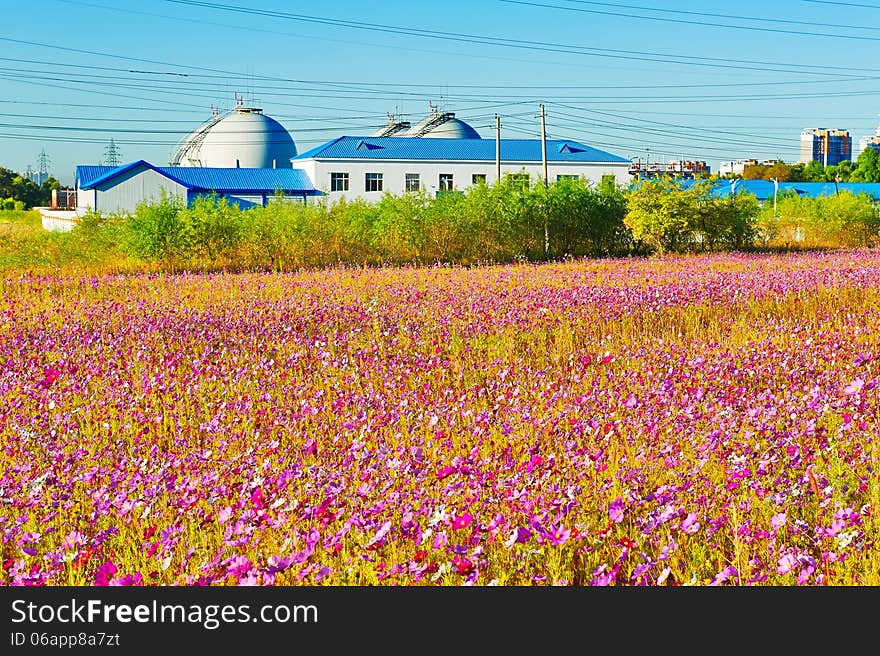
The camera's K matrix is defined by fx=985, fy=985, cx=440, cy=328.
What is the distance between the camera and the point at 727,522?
4.02 m

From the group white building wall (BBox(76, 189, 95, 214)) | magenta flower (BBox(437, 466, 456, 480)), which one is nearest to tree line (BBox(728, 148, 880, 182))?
white building wall (BBox(76, 189, 95, 214))

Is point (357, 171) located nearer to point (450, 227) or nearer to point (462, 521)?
point (450, 227)

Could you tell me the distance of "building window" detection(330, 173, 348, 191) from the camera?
6600 cm

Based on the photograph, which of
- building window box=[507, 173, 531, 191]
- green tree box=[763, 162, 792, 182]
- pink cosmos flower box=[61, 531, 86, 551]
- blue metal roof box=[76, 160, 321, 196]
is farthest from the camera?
green tree box=[763, 162, 792, 182]

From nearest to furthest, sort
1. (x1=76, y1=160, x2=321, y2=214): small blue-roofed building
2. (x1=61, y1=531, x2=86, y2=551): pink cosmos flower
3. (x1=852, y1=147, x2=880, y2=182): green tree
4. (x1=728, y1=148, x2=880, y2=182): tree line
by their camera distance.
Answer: (x1=61, y1=531, x2=86, y2=551): pink cosmos flower < (x1=76, y1=160, x2=321, y2=214): small blue-roofed building < (x1=852, y1=147, x2=880, y2=182): green tree < (x1=728, y1=148, x2=880, y2=182): tree line

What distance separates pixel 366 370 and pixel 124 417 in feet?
7.33

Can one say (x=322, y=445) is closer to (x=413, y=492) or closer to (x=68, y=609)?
(x=413, y=492)

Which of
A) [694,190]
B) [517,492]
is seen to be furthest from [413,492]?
[694,190]

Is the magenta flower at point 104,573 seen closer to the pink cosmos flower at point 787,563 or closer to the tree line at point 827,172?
the pink cosmos flower at point 787,563

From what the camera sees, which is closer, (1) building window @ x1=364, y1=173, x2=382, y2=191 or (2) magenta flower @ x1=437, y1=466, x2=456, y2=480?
(2) magenta flower @ x1=437, y1=466, x2=456, y2=480

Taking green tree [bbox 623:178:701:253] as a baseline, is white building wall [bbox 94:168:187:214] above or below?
above

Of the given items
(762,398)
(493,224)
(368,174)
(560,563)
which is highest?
(368,174)

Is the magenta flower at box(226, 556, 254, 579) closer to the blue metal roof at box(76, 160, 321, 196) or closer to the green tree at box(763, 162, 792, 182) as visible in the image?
the blue metal roof at box(76, 160, 321, 196)

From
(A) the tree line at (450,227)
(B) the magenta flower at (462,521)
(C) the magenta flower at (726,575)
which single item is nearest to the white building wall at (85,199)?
(A) the tree line at (450,227)
